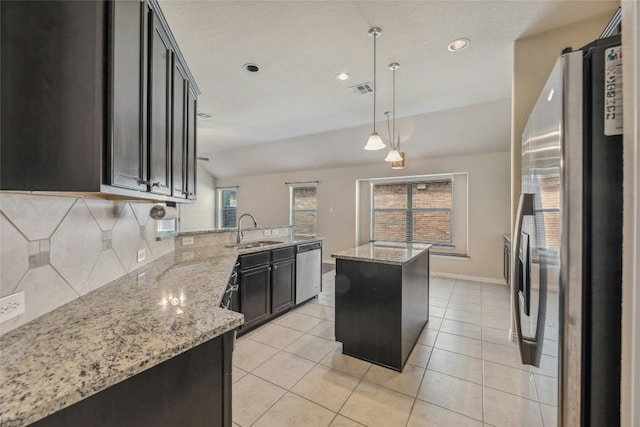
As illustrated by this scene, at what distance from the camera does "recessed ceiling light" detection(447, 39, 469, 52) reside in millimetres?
2412

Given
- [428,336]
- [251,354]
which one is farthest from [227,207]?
[428,336]

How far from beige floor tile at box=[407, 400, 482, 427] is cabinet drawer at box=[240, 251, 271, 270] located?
195cm

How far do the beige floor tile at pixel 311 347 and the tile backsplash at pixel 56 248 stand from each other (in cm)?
168

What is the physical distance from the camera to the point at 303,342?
9.05ft

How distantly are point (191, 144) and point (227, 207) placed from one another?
7306 millimetres

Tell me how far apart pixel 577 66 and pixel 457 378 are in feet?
7.60

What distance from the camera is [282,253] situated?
338 cm

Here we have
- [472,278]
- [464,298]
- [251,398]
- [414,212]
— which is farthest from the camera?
[414,212]

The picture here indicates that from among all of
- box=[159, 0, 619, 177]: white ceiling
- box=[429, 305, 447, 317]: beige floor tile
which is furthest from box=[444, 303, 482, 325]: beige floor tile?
box=[159, 0, 619, 177]: white ceiling

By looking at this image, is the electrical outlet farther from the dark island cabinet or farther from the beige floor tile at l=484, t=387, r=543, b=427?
the beige floor tile at l=484, t=387, r=543, b=427

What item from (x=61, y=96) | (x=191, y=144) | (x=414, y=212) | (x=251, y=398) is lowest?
(x=251, y=398)

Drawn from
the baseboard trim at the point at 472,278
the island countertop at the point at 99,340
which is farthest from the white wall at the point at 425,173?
the island countertop at the point at 99,340

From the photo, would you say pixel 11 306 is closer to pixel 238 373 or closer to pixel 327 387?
pixel 238 373

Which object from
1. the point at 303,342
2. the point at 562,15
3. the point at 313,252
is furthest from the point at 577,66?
the point at 313,252
